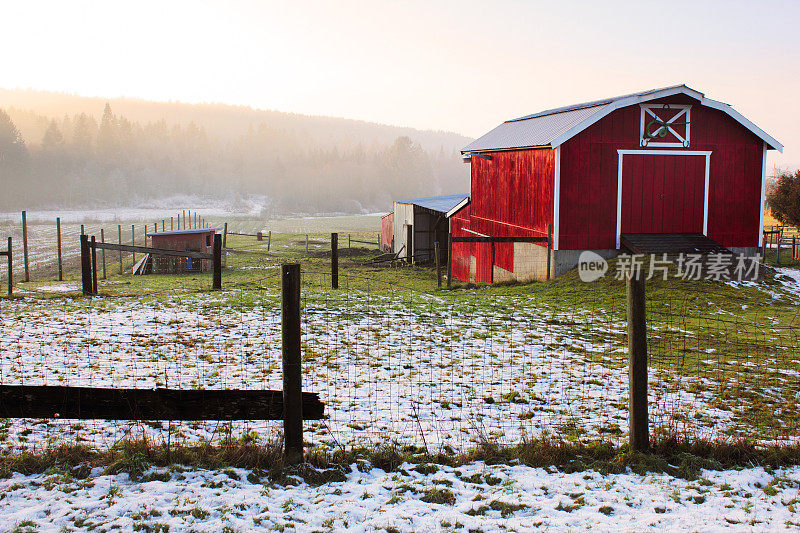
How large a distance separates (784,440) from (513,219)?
59.1 ft

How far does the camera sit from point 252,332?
1239 centimetres

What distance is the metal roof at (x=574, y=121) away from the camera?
68.0 ft

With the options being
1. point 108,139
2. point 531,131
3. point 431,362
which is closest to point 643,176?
point 531,131

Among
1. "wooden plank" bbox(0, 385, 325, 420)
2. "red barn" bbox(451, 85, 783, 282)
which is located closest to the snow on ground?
"wooden plank" bbox(0, 385, 325, 420)

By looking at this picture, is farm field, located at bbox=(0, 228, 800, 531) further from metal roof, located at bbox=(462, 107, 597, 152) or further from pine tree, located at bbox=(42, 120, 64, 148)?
pine tree, located at bbox=(42, 120, 64, 148)

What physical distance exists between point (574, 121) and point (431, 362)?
1431cm

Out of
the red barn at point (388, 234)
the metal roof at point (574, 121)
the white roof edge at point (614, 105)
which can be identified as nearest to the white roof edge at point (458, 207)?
the metal roof at point (574, 121)

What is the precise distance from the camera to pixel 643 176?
21500 mm

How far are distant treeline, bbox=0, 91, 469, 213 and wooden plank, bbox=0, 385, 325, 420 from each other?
12164 cm

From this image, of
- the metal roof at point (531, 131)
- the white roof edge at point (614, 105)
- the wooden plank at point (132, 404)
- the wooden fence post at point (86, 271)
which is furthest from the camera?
the metal roof at point (531, 131)

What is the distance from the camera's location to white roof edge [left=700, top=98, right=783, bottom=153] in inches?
835

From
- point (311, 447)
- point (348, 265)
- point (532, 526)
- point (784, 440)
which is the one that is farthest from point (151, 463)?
point (348, 265)

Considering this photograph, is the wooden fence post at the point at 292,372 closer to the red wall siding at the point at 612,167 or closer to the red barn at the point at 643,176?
the red barn at the point at 643,176

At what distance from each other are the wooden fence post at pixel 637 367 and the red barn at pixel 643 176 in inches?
590
